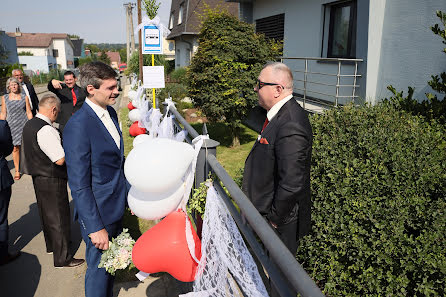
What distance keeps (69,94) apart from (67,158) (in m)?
4.49

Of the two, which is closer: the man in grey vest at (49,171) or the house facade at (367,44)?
the man in grey vest at (49,171)

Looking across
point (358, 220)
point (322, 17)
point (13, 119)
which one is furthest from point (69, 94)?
point (322, 17)

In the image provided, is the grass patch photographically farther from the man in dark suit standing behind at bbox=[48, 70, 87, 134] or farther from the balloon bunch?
the balloon bunch

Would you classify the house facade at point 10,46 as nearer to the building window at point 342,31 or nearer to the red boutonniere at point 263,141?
the building window at point 342,31

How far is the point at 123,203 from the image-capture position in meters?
2.88

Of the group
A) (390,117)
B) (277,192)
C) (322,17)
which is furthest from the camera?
(322,17)

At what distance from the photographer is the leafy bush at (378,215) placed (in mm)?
2334

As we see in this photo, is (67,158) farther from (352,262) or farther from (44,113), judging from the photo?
(352,262)

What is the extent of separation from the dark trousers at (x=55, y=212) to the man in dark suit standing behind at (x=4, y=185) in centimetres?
38

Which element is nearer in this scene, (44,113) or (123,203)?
(123,203)

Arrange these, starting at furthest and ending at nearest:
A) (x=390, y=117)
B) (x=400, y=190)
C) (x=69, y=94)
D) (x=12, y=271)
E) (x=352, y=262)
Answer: (x=69, y=94) → (x=390, y=117) → (x=12, y=271) → (x=400, y=190) → (x=352, y=262)

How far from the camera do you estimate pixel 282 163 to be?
2.42 meters

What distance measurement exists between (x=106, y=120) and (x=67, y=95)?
4.29 metres

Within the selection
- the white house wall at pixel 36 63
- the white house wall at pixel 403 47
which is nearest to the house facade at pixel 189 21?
the white house wall at pixel 403 47
